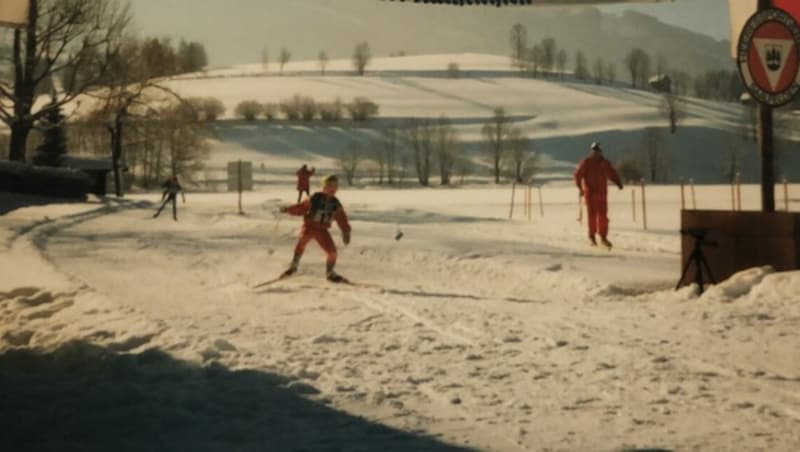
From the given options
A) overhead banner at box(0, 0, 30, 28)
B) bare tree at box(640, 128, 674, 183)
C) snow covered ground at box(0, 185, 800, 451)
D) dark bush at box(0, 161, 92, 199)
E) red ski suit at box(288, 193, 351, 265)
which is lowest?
snow covered ground at box(0, 185, 800, 451)

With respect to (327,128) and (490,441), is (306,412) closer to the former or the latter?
(490,441)

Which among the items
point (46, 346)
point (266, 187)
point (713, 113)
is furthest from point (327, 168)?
point (46, 346)

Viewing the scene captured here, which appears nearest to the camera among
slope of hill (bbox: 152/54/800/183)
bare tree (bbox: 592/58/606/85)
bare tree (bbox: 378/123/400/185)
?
bare tree (bbox: 378/123/400/185)

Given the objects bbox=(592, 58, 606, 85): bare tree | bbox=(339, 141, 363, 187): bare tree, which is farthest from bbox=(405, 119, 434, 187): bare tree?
bbox=(592, 58, 606, 85): bare tree

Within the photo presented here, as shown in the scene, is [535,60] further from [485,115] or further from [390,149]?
[390,149]

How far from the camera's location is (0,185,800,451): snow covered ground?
18.4 feet

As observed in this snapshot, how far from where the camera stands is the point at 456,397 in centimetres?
651

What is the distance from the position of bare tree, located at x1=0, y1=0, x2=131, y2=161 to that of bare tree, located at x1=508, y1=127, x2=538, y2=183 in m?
65.4

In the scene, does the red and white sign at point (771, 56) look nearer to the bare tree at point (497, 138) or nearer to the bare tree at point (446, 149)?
the bare tree at point (446, 149)

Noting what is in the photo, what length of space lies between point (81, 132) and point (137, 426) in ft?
208

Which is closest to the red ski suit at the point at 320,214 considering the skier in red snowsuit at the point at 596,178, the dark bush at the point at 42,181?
the skier in red snowsuit at the point at 596,178

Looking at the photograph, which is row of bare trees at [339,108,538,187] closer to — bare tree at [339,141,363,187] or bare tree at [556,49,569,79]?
bare tree at [339,141,363,187]

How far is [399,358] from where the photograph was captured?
7.94 m

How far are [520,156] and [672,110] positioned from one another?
2499 cm
